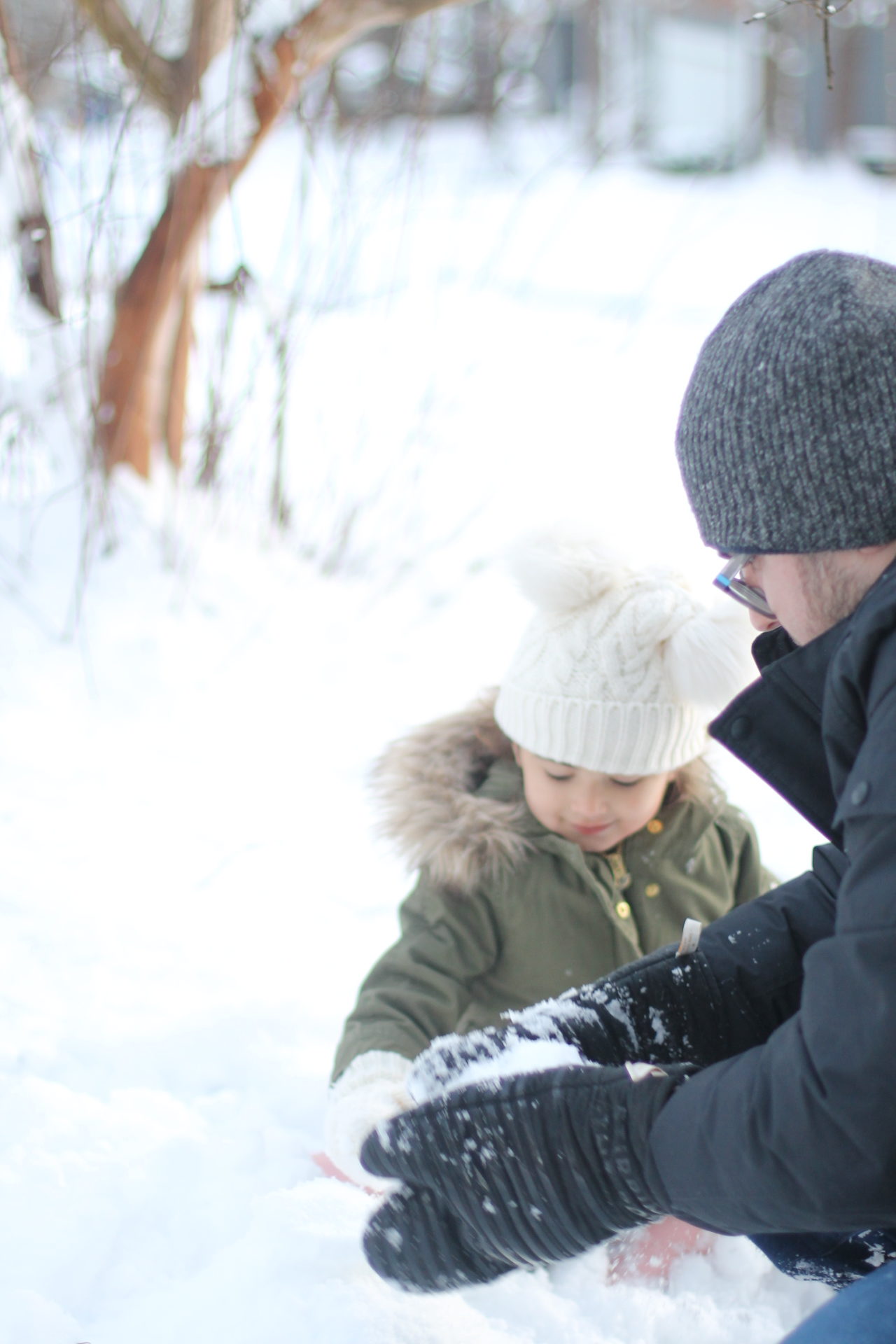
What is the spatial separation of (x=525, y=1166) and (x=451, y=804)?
78 cm

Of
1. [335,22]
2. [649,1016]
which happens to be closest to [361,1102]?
[649,1016]

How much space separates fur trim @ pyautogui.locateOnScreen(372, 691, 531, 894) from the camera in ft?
5.61

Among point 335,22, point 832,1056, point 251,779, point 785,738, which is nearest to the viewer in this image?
point 832,1056

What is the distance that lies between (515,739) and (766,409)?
2.80 ft

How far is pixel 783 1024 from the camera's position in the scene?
3.49 feet

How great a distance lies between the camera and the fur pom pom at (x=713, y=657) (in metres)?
1.59

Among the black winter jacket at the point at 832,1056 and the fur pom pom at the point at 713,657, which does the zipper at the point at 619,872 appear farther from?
the black winter jacket at the point at 832,1056

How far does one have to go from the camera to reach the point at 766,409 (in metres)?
1.00

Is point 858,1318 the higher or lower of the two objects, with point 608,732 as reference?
lower

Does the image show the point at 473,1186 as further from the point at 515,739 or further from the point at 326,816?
the point at 326,816

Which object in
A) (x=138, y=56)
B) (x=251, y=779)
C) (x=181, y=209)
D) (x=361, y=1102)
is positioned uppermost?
(x=138, y=56)

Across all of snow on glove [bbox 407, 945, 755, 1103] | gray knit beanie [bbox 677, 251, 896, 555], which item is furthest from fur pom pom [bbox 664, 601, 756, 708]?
gray knit beanie [bbox 677, 251, 896, 555]

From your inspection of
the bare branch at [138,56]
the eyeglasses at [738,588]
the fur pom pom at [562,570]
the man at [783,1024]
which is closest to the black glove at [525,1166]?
the man at [783,1024]

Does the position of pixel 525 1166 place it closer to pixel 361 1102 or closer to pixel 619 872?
pixel 361 1102
